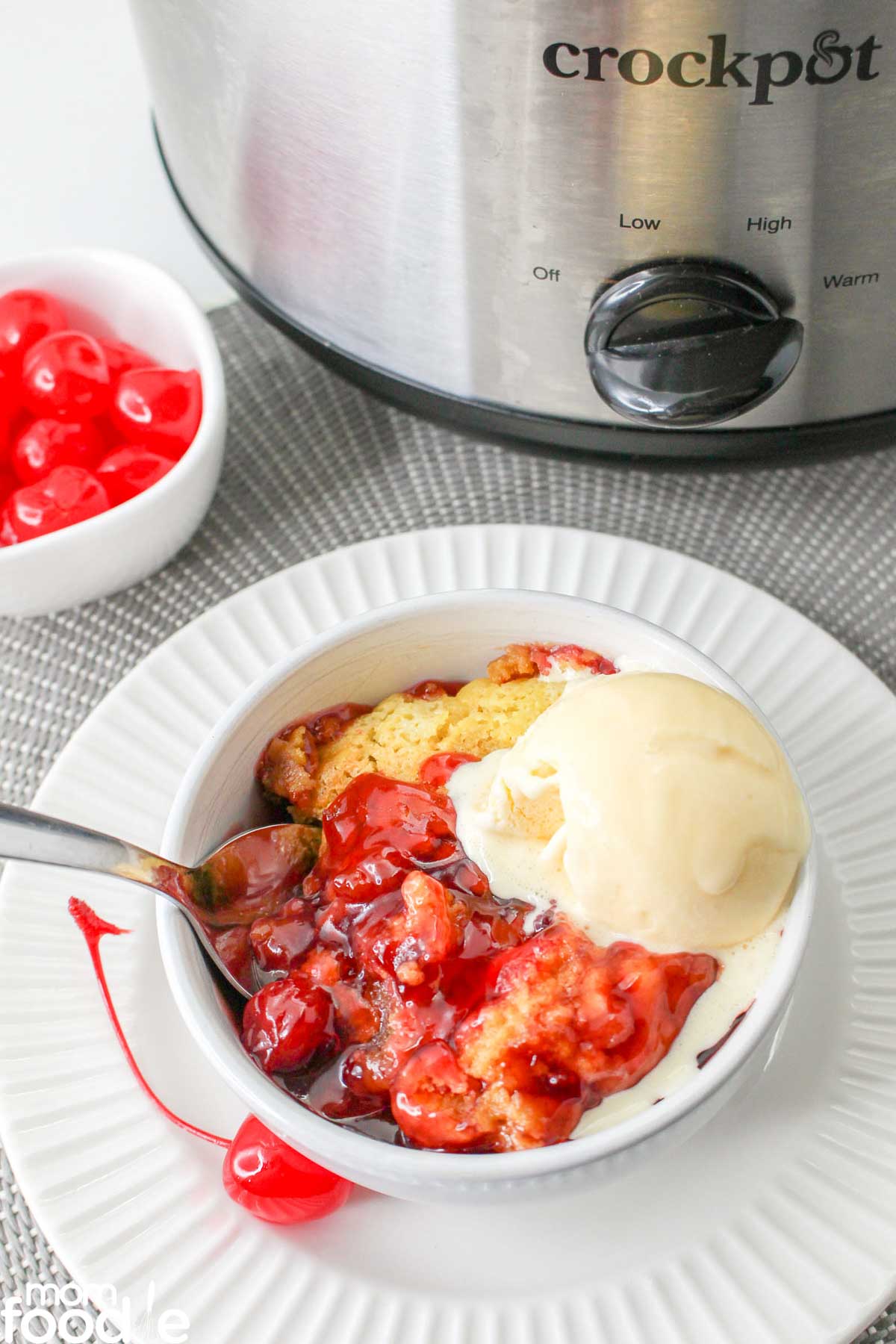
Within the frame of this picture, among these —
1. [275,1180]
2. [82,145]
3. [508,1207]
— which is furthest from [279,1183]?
[82,145]

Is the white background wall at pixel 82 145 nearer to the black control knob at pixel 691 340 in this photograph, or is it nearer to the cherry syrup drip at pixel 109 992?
the black control knob at pixel 691 340

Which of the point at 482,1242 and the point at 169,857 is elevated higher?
the point at 169,857

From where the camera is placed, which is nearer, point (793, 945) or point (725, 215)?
point (793, 945)

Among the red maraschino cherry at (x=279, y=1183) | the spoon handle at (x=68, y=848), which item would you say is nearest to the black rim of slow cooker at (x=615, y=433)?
the spoon handle at (x=68, y=848)

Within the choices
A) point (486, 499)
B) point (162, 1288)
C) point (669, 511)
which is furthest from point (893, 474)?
point (162, 1288)

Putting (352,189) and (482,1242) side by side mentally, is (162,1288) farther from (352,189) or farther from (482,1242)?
(352,189)

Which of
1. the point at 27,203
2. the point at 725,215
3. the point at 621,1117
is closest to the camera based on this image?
the point at 621,1117
